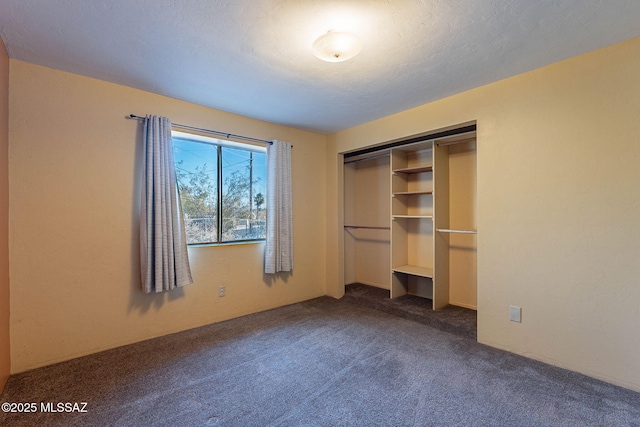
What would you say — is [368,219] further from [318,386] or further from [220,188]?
[318,386]

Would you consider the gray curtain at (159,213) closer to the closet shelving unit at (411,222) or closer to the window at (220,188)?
the window at (220,188)

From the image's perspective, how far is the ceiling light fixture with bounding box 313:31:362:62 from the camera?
5.46ft

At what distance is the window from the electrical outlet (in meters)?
2.66

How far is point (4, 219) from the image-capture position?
1.99m

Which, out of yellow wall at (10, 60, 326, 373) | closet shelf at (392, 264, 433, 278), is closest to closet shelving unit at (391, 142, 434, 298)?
closet shelf at (392, 264, 433, 278)

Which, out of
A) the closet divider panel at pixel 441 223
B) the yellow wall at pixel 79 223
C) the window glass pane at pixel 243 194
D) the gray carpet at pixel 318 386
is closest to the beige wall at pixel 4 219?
the yellow wall at pixel 79 223

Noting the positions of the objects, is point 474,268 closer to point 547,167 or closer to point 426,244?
point 426,244

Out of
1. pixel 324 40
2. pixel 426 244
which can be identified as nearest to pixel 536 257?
pixel 426 244

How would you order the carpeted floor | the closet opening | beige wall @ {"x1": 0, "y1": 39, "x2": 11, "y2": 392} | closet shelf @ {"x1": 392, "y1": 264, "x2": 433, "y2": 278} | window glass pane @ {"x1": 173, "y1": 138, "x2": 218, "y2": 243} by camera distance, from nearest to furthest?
beige wall @ {"x1": 0, "y1": 39, "x2": 11, "y2": 392} → the carpeted floor → window glass pane @ {"x1": 173, "y1": 138, "x2": 218, "y2": 243} → the closet opening → closet shelf @ {"x1": 392, "y1": 264, "x2": 433, "y2": 278}

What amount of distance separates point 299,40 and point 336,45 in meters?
0.30

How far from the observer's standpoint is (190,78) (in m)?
2.37

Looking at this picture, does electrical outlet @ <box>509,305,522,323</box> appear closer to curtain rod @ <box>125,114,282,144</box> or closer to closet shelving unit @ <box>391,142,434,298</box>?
closet shelving unit @ <box>391,142,434,298</box>

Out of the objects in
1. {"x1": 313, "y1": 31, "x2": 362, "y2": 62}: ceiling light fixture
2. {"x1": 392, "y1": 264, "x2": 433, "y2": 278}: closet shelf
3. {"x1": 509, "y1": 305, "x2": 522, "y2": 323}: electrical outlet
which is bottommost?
{"x1": 509, "y1": 305, "x2": 522, "y2": 323}: electrical outlet

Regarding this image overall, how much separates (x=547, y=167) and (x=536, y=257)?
726 millimetres
